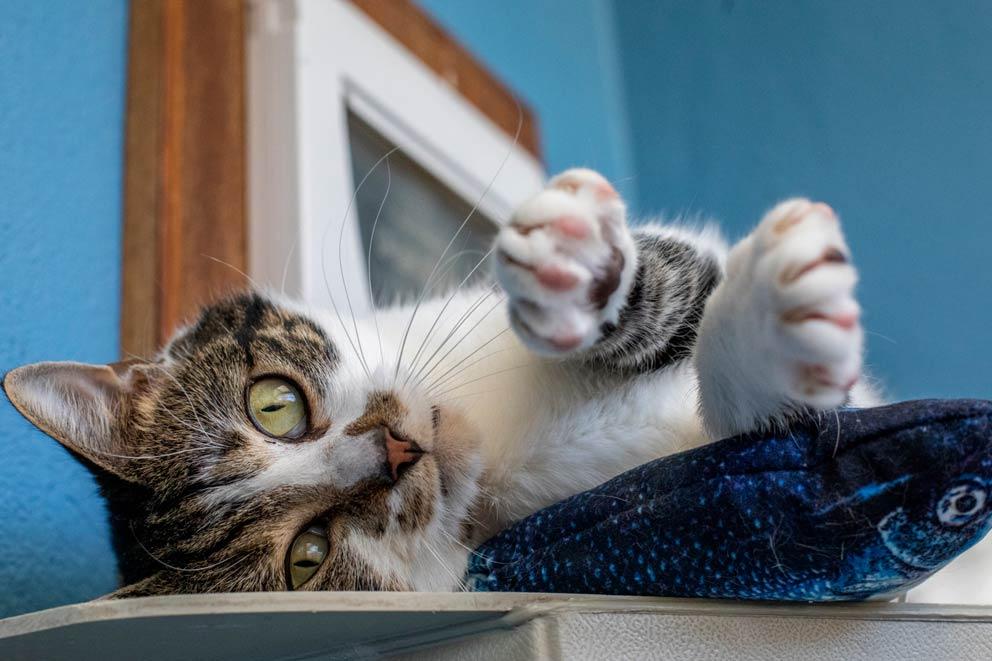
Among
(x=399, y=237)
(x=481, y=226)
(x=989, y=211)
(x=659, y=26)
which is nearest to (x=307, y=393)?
(x=399, y=237)

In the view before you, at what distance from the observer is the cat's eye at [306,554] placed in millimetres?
805

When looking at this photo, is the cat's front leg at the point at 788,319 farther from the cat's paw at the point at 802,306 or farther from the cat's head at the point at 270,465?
the cat's head at the point at 270,465

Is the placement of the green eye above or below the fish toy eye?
above

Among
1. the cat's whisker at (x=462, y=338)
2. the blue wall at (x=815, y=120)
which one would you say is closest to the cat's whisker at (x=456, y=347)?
the cat's whisker at (x=462, y=338)

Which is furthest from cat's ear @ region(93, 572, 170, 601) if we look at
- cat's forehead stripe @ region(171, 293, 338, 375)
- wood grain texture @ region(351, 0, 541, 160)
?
wood grain texture @ region(351, 0, 541, 160)

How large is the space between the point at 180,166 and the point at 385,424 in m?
0.68

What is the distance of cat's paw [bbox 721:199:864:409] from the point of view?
0.55m

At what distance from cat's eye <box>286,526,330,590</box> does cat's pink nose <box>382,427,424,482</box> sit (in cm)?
9

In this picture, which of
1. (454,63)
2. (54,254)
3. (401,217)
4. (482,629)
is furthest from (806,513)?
(454,63)

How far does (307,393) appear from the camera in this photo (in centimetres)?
87

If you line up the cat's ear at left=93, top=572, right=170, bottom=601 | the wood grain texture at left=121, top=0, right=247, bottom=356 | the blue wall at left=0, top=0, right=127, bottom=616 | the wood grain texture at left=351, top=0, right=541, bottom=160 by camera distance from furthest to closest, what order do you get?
the wood grain texture at left=351, top=0, right=541, bottom=160, the wood grain texture at left=121, top=0, right=247, bottom=356, the blue wall at left=0, top=0, right=127, bottom=616, the cat's ear at left=93, top=572, right=170, bottom=601

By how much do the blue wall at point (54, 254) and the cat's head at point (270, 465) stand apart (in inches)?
4.9

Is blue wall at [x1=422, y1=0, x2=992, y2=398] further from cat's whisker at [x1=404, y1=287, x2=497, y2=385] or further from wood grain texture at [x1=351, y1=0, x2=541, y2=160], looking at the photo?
cat's whisker at [x1=404, y1=287, x2=497, y2=385]

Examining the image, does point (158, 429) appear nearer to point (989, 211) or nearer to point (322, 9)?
point (322, 9)
